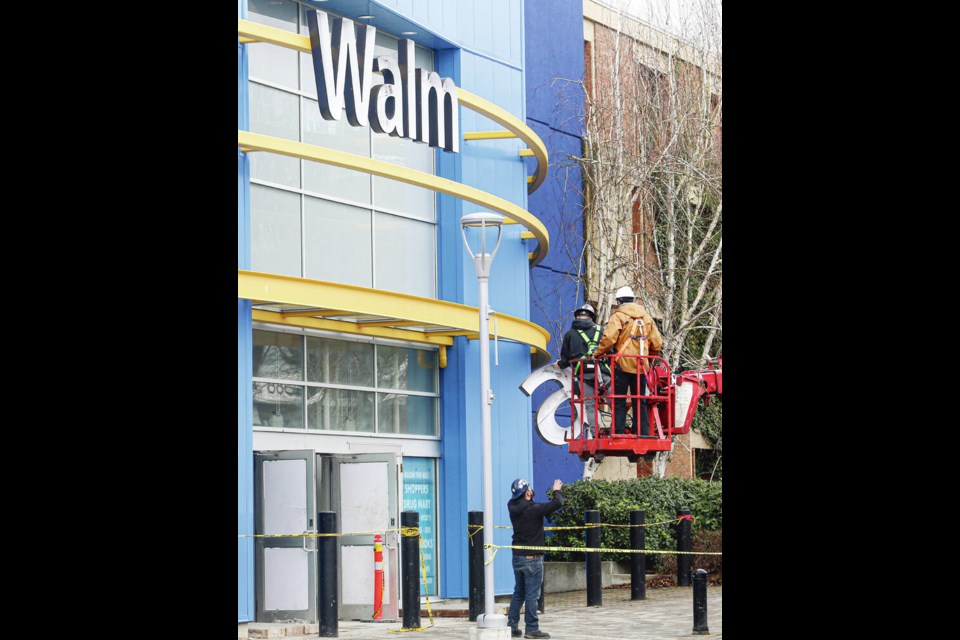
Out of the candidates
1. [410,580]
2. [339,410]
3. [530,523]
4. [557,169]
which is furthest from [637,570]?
[557,169]

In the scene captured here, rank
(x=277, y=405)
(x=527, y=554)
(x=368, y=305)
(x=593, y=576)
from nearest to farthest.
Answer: (x=527, y=554) < (x=368, y=305) < (x=277, y=405) < (x=593, y=576)

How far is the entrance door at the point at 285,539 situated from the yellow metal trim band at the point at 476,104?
5124 mm

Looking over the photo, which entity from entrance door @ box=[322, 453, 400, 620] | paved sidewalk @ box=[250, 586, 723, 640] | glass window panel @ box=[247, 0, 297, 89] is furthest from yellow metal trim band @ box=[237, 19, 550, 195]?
paved sidewalk @ box=[250, 586, 723, 640]

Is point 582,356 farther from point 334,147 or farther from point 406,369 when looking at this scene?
point 334,147

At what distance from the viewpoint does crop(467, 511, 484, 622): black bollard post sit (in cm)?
1628

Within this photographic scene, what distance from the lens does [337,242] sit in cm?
1884

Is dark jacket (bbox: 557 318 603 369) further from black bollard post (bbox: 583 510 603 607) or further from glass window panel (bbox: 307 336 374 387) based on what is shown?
glass window panel (bbox: 307 336 374 387)

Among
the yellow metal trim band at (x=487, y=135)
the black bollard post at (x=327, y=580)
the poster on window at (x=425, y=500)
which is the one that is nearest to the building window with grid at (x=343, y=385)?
the poster on window at (x=425, y=500)

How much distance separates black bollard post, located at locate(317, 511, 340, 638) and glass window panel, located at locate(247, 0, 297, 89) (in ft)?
20.1

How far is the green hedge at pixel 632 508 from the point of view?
2388 cm

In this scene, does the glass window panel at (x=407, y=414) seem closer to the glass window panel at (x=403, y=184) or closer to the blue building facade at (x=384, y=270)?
the blue building facade at (x=384, y=270)

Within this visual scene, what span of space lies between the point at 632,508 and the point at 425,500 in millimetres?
4832
